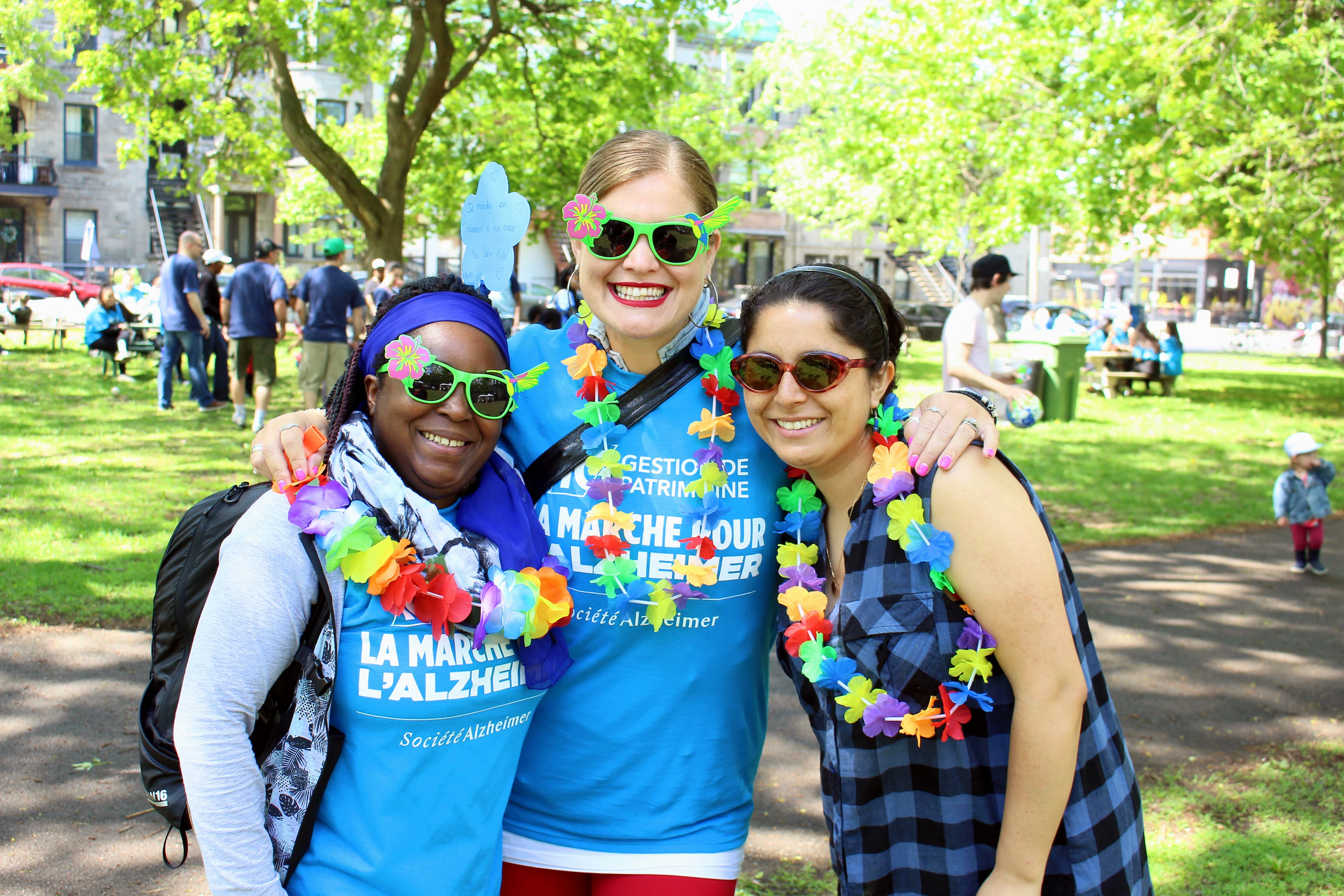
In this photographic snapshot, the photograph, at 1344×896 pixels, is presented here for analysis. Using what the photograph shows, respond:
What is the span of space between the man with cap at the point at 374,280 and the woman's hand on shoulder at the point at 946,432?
10506 mm

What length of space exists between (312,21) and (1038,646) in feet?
40.9

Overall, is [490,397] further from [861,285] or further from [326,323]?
[326,323]

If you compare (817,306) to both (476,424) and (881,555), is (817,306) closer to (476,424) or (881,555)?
(881,555)

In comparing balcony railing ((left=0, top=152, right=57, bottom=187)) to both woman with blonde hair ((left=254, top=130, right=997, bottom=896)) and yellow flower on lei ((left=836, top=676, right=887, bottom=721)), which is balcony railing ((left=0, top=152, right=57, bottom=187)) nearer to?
woman with blonde hair ((left=254, top=130, right=997, bottom=896))

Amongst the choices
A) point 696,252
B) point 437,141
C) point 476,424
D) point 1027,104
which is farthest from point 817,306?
point 1027,104

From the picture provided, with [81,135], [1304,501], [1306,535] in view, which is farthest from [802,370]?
[81,135]

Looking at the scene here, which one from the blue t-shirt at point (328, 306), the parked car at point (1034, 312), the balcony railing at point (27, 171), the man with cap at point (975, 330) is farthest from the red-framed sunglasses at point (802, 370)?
the balcony railing at point (27, 171)

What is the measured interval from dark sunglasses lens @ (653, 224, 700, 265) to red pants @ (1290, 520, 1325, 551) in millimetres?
6697

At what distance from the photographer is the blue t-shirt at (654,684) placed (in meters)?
2.18

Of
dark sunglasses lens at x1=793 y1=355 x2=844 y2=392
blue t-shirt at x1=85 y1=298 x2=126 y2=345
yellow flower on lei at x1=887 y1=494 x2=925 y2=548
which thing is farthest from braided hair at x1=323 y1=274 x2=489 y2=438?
blue t-shirt at x1=85 y1=298 x2=126 y2=345

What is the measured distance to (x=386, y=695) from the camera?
1795 millimetres

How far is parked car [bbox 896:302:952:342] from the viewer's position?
3566 centimetres

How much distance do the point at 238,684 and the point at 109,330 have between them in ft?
50.0

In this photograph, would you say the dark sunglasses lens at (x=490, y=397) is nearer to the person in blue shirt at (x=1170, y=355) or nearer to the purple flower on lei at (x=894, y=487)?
the purple flower on lei at (x=894, y=487)
